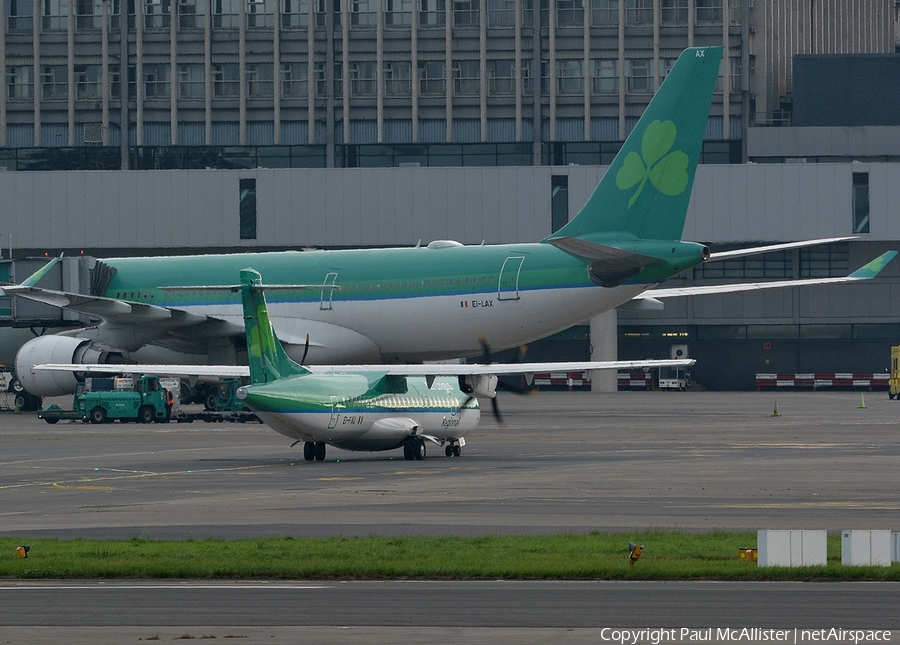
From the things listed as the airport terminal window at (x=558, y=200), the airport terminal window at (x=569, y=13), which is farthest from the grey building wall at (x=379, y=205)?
the airport terminal window at (x=569, y=13)

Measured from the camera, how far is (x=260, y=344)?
3228 centimetres

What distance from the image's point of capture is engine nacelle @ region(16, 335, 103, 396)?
178 ft

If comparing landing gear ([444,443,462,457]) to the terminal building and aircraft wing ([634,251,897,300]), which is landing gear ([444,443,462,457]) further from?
the terminal building

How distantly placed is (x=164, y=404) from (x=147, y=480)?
909 inches

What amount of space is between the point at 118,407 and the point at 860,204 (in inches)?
1754

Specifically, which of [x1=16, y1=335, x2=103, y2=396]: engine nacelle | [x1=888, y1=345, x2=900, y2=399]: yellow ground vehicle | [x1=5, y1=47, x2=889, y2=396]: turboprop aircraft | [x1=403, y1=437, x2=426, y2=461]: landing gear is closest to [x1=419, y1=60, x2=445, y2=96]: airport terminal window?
[x1=888, y1=345, x2=900, y2=399]: yellow ground vehicle

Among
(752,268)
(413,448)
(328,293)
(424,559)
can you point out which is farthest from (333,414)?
(752,268)

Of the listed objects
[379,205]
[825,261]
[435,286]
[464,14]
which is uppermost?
[464,14]

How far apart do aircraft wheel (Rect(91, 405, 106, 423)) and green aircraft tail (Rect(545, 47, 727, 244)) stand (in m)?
17.5

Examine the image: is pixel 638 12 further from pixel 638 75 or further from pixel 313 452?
pixel 313 452

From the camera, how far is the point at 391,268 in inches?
2000

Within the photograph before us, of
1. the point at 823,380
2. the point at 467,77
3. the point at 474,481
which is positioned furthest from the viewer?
the point at 467,77

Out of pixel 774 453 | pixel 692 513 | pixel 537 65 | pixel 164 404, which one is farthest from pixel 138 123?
pixel 692 513

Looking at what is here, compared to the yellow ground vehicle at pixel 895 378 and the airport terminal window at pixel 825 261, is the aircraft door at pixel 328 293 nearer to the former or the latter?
the yellow ground vehicle at pixel 895 378
